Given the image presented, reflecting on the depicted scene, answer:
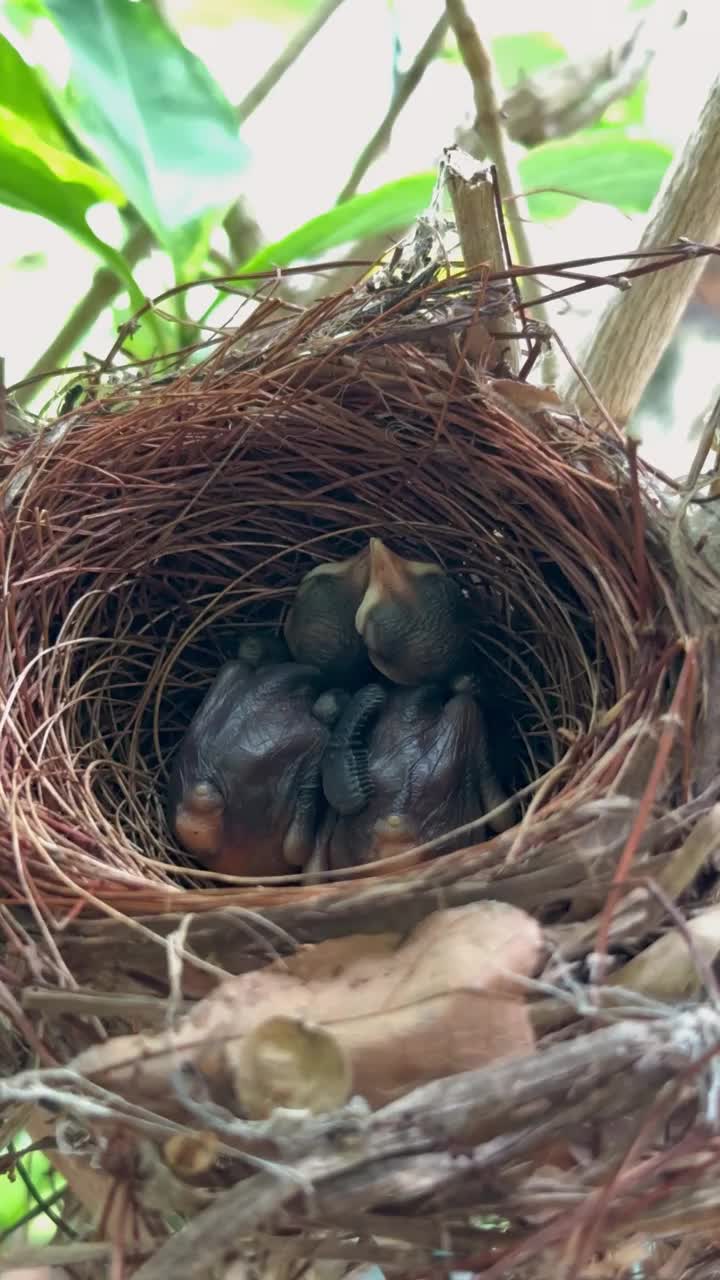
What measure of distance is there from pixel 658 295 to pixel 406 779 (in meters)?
0.47

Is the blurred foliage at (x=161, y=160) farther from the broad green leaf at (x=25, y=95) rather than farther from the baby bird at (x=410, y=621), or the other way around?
the baby bird at (x=410, y=621)

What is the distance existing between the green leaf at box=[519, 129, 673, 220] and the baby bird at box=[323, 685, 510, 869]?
1.94 ft

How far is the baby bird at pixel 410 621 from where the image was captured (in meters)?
0.96

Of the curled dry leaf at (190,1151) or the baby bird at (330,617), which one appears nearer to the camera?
the curled dry leaf at (190,1151)

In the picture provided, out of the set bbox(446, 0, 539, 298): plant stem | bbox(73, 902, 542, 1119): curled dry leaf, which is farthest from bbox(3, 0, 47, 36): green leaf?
bbox(73, 902, 542, 1119): curled dry leaf

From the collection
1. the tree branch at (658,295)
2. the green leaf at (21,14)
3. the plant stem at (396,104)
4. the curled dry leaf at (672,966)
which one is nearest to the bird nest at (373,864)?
the curled dry leaf at (672,966)

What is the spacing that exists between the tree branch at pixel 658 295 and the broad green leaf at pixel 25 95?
0.66m

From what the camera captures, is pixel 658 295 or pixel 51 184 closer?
pixel 658 295

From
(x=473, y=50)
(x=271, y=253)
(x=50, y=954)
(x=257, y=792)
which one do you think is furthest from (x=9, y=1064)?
(x=473, y=50)

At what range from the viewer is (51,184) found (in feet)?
3.69

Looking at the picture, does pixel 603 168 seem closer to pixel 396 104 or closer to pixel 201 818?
pixel 396 104

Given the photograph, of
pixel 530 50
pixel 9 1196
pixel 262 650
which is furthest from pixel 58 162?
pixel 9 1196

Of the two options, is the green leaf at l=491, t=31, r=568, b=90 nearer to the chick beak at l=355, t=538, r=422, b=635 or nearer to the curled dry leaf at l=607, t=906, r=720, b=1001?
the chick beak at l=355, t=538, r=422, b=635

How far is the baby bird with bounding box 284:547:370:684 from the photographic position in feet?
3.33
